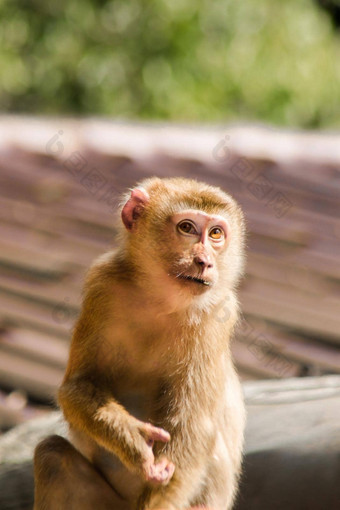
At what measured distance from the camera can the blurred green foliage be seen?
1220 cm

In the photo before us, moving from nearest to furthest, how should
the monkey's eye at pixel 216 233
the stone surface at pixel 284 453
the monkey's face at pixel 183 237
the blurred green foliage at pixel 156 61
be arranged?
the monkey's face at pixel 183 237 < the monkey's eye at pixel 216 233 < the stone surface at pixel 284 453 < the blurred green foliage at pixel 156 61

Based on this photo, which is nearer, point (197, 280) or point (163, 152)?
point (197, 280)

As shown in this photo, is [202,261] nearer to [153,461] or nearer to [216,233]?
[216,233]

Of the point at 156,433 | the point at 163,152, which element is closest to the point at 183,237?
the point at 156,433

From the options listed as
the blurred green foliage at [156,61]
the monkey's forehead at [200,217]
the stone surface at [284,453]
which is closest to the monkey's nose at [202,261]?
the monkey's forehead at [200,217]

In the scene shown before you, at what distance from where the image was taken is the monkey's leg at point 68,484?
2525 millimetres

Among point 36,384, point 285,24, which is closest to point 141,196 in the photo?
point 36,384

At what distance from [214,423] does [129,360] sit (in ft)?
1.21

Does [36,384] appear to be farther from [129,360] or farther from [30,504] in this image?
[129,360]

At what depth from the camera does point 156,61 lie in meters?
12.4

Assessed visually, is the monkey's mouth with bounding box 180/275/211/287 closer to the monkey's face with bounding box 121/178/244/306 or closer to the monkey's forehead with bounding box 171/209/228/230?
the monkey's face with bounding box 121/178/244/306

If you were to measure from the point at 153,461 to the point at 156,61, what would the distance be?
1057 centimetres

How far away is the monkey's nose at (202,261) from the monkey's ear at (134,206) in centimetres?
30

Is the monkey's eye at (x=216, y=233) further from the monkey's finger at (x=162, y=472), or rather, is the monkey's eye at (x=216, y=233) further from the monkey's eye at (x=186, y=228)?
the monkey's finger at (x=162, y=472)
